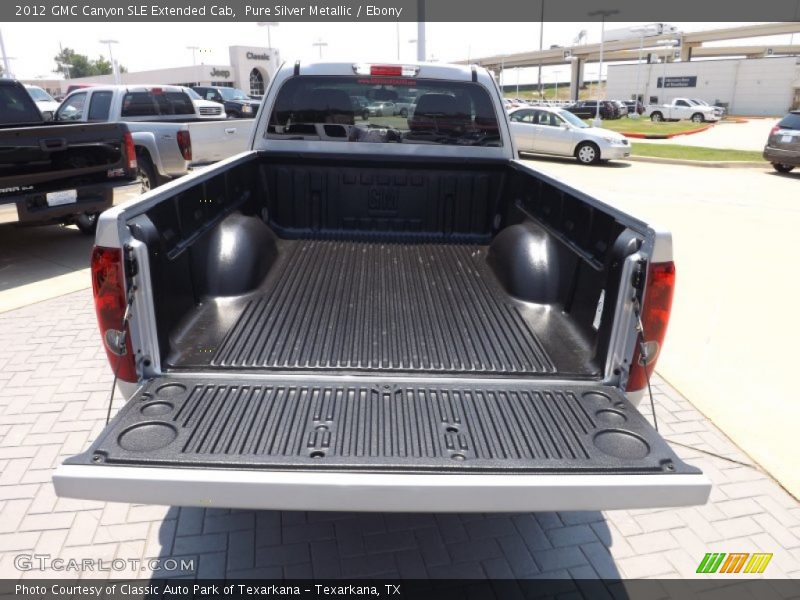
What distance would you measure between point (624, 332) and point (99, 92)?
35.0 ft

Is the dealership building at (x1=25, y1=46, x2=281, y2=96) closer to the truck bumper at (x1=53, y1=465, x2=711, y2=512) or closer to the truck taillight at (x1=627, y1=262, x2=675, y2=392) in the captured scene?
the truck taillight at (x1=627, y1=262, x2=675, y2=392)

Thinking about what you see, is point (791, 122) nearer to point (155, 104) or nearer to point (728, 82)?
point (155, 104)

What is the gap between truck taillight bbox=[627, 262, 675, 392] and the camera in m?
2.31

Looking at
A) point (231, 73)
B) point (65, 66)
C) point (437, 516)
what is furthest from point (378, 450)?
point (65, 66)

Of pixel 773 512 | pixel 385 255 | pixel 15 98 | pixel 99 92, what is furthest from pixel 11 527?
pixel 99 92

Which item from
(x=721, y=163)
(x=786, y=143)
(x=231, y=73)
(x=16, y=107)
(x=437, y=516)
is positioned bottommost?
(x=721, y=163)

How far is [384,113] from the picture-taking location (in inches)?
181

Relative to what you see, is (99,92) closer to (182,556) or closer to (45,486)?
(45,486)

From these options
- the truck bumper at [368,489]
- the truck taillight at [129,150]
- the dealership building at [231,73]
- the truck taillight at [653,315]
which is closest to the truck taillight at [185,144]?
the truck taillight at [129,150]

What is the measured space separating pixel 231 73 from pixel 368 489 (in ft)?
177

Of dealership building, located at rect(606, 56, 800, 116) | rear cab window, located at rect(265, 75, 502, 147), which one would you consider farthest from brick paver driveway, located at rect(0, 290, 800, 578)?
dealership building, located at rect(606, 56, 800, 116)

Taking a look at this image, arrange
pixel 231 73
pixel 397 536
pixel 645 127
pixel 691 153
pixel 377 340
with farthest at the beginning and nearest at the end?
pixel 231 73 → pixel 645 127 → pixel 691 153 → pixel 377 340 → pixel 397 536

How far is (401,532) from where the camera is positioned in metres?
2.88
